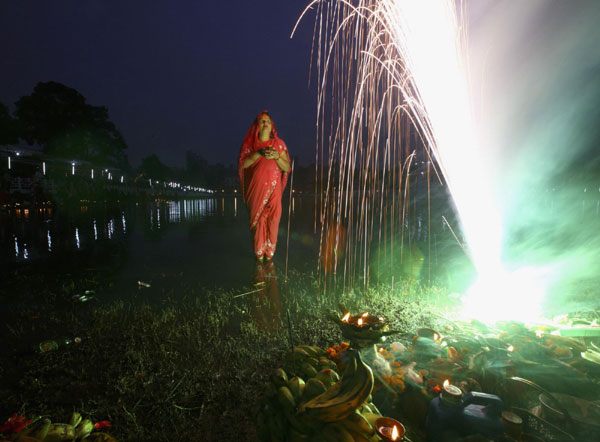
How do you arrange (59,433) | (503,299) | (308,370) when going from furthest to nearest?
1. (503,299)
2. (308,370)
3. (59,433)

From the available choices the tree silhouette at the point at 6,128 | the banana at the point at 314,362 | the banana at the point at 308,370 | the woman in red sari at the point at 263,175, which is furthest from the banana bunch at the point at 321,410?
the tree silhouette at the point at 6,128

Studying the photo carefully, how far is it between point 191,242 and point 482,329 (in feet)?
25.8

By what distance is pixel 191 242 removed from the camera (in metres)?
9.10

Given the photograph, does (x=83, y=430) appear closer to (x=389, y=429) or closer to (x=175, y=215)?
(x=389, y=429)

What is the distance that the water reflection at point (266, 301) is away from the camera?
351 centimetres

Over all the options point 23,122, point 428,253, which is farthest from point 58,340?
point 23,122

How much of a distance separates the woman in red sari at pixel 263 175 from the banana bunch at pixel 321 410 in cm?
435

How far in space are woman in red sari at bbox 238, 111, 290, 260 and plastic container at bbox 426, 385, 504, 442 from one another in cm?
459

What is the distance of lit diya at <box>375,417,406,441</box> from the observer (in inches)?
59.2

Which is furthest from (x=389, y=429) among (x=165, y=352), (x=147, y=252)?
(x=147, y=252)

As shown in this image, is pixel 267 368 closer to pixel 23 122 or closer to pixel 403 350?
pixel 403 350

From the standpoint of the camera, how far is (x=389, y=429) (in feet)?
5.09

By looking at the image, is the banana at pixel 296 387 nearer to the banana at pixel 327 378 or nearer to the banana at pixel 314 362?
the banana at pixel 327 378

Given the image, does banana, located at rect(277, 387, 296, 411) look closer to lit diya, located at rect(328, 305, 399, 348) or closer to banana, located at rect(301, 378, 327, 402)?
banana, located at rect(301, 378, 327, 402)
